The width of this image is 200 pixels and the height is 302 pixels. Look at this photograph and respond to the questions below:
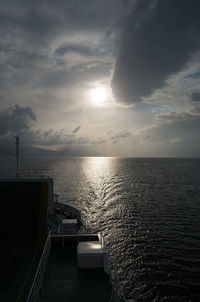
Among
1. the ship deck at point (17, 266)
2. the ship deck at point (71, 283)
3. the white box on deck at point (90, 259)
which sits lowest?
the ship deck at point (17, 266)

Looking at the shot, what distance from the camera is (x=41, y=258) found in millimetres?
10867

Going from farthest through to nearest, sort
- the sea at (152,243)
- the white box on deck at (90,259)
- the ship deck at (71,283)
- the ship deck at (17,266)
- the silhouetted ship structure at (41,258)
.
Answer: the sea at (152,243) → the white box on deck at (90,259) → the ship deck at (17,266) → the silhouetted ship structure at (41,258) → the ship deck at (71,283)

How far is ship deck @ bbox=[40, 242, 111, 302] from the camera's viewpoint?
9977 mm

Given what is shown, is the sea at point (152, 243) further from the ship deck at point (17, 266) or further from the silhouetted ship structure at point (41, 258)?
the ship deck at point (17, 266)

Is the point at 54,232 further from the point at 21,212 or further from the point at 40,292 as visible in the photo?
the point at 40,292

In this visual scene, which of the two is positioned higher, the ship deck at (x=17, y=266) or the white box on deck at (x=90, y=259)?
Answer: the white box on deck at (x=90, y=259)

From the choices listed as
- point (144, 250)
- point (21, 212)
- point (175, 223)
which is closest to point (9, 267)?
point (21, 212)

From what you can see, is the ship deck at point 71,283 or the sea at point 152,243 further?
the sea at point 152,243

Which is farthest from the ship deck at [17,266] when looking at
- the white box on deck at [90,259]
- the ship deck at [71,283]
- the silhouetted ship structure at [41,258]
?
the white box on deck at [90,259]

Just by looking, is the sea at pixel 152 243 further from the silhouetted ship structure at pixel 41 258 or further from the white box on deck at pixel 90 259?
the white box on deck at pixel 90 259

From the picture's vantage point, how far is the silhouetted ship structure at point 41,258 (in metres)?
10.4

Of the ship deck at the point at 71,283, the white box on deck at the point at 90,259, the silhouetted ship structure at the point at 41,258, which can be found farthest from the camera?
the white box on deck at the point at 90,259

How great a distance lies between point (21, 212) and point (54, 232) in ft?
19.8

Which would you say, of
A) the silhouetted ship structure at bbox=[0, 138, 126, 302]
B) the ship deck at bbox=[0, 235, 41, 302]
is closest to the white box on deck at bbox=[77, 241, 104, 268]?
the silhouetted ship structure at bbox=[0, 138, 126, 302]
